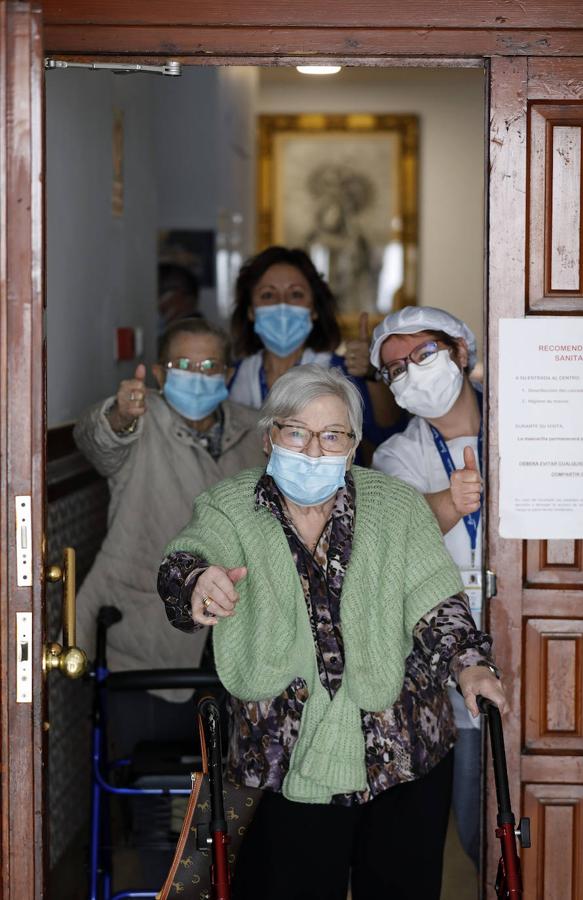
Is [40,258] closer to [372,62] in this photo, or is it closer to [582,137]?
[372,62]

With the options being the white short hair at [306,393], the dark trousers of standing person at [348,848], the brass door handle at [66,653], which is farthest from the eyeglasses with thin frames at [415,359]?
the brass door handle at [66,653]

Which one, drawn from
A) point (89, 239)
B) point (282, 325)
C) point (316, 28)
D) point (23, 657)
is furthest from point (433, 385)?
point (89, 239)

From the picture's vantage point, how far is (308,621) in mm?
2512

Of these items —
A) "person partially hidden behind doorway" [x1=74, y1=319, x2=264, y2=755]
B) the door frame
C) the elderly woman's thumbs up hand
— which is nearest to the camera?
the door frame

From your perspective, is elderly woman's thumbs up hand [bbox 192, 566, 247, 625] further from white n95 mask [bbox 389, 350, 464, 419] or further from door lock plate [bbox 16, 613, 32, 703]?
white n95 mask [bbox 389, 350, 464, 419]

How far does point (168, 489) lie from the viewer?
3.52 m

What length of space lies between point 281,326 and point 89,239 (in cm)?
91

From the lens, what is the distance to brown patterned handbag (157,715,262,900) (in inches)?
95.7

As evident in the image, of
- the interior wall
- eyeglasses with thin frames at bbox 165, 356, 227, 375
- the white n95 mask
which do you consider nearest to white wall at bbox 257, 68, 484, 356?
the interior wall

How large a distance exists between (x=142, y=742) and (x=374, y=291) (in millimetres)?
6999

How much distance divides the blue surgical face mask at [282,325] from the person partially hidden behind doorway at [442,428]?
85cm

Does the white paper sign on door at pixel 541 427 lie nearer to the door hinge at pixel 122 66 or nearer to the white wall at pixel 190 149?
the door hinge at pixel 122 66

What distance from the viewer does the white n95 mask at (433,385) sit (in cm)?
305

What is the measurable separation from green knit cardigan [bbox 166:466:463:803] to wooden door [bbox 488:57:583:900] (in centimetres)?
31
